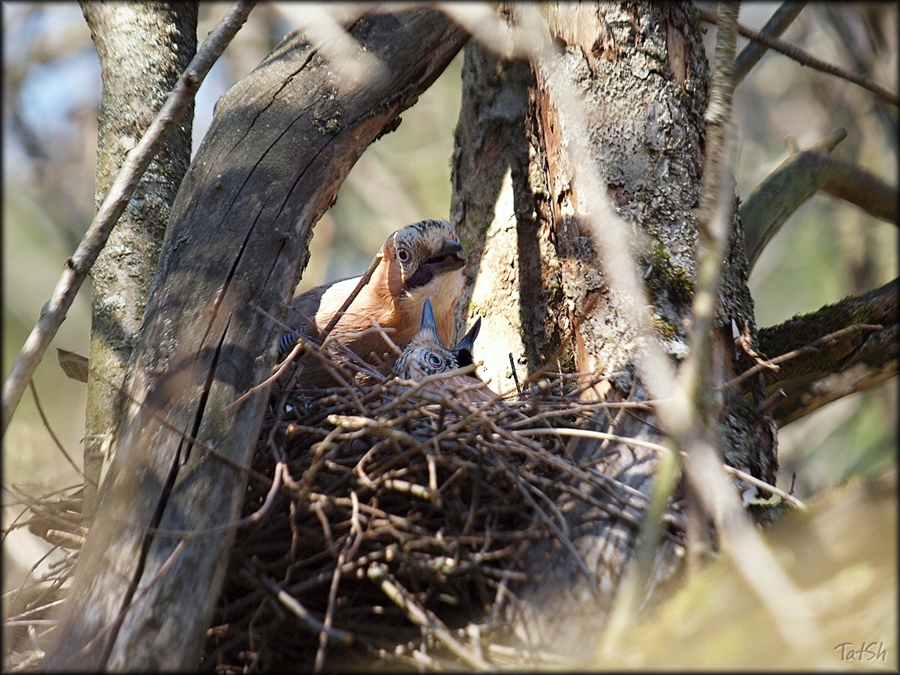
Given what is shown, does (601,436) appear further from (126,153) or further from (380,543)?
(126,153)

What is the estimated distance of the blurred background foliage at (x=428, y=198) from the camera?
6.36 m

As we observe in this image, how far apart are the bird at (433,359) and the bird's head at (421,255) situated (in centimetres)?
Answer: 28

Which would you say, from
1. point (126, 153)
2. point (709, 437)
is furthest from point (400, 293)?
point (709, 437)

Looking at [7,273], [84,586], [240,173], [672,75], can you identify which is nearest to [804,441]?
[672,75]

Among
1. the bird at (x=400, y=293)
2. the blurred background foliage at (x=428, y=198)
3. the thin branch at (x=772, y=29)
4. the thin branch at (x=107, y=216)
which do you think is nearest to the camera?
the thin branch at (x=107, y=216)

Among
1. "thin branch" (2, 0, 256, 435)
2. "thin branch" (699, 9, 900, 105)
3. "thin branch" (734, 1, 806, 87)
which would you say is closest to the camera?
"thin branch" (2, 0, 256, 435)

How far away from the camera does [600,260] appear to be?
288 centimetres

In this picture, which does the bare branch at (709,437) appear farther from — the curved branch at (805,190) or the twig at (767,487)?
the curved branch at (805,190)

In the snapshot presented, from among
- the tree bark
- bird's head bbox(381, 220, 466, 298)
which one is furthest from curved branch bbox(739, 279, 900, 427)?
the tree bark

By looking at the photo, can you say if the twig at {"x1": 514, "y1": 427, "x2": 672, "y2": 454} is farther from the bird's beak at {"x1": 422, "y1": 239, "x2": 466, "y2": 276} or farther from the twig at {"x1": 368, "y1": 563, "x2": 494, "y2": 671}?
the bird's beak at {"x1": 422, "y1": 239, "x2": 466, "y2": 276}

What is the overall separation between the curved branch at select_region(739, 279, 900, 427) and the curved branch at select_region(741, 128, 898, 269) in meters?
0.35

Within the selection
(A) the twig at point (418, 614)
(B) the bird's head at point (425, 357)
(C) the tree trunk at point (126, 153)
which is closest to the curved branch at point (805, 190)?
(B) the bird's head at point (425, 357)

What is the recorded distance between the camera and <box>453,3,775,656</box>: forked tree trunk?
220 cm

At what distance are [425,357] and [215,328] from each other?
116 cm
